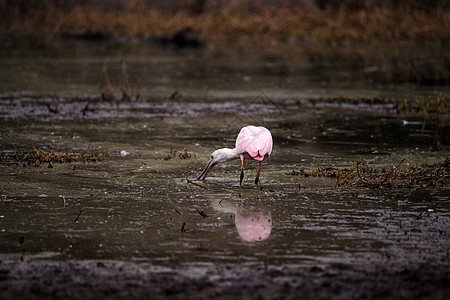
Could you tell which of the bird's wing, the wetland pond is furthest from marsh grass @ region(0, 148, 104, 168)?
the bird's wing

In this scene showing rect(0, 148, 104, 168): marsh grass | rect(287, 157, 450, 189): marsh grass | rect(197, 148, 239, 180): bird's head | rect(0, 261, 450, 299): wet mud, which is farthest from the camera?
rect(0, 148, 104, 168): marsh grass

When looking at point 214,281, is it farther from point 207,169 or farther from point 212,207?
point 207,169

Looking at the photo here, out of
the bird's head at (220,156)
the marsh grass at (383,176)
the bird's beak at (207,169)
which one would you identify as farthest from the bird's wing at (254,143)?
the marsh grass at (383,176)

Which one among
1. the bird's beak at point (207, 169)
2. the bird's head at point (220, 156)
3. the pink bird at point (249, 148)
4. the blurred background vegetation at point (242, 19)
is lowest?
the blurred background vegetation at point (242, 19)

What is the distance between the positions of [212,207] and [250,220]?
0.61 m

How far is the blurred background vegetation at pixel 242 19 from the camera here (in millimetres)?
34000

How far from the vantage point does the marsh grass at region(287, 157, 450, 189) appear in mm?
8711

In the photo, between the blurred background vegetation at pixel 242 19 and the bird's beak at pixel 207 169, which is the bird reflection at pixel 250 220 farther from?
the blurred background vegetation at pixel 242 19

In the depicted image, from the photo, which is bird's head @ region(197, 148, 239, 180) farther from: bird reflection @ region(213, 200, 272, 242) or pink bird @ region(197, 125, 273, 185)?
bird reflection @ region(213, 200, 272, 242)

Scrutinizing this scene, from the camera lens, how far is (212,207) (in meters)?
7.88

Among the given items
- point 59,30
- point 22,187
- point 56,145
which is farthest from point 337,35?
point 22,187

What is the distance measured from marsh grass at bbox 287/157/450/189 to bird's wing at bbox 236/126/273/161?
789 millimetres

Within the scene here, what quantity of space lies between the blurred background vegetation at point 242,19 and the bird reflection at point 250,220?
2545cm

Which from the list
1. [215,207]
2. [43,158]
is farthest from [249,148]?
[43,158]
